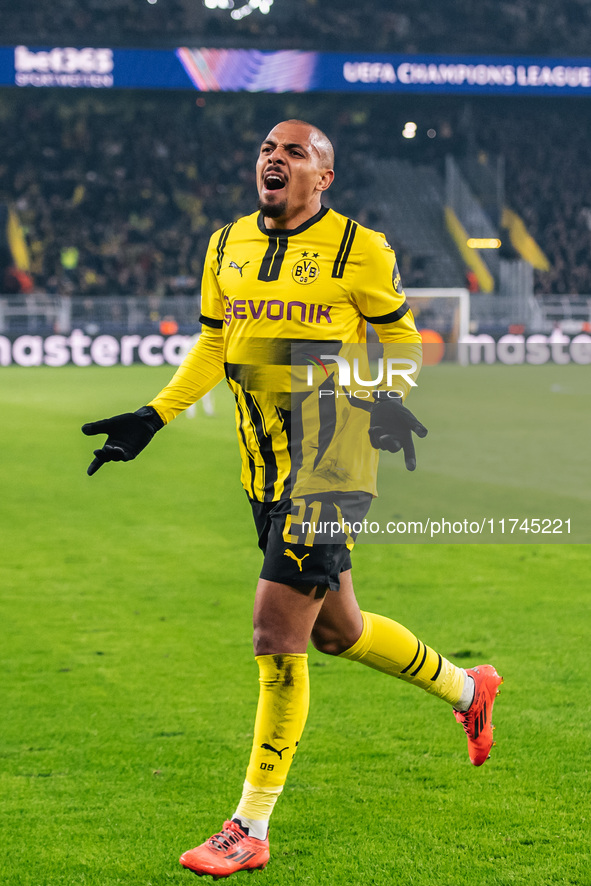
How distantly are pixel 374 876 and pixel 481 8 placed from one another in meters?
33.1

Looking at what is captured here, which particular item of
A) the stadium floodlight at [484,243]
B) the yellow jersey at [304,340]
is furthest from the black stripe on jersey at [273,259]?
the stadium floodlight at [484,243]

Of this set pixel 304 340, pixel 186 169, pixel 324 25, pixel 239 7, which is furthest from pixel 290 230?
pixel 324 25

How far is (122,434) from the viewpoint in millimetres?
3109

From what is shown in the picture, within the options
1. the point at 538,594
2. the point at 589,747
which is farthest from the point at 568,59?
the point at 589,747

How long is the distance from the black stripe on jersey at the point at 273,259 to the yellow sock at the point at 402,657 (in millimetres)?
1068

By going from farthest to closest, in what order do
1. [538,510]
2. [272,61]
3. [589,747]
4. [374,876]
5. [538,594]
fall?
1. [272,61]
2. [538,510]
3. [538,594]
4. [589,747]
5. [374,876]

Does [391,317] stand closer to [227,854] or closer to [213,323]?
[213,323]

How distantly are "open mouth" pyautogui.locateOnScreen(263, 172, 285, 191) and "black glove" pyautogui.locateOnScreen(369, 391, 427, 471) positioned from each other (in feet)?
2.28

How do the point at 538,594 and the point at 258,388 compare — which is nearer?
the point at 258,388

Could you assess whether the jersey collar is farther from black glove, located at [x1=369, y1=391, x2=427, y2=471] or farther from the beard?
black glove, located at [x1=369, y1=391, x2=427, y2=471]

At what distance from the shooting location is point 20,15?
2930 cm

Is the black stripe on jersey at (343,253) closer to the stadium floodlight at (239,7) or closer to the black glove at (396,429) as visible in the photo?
the black glove at (396,429)

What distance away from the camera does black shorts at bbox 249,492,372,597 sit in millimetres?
2812

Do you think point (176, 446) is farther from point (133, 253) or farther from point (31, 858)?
point (133, 253)
